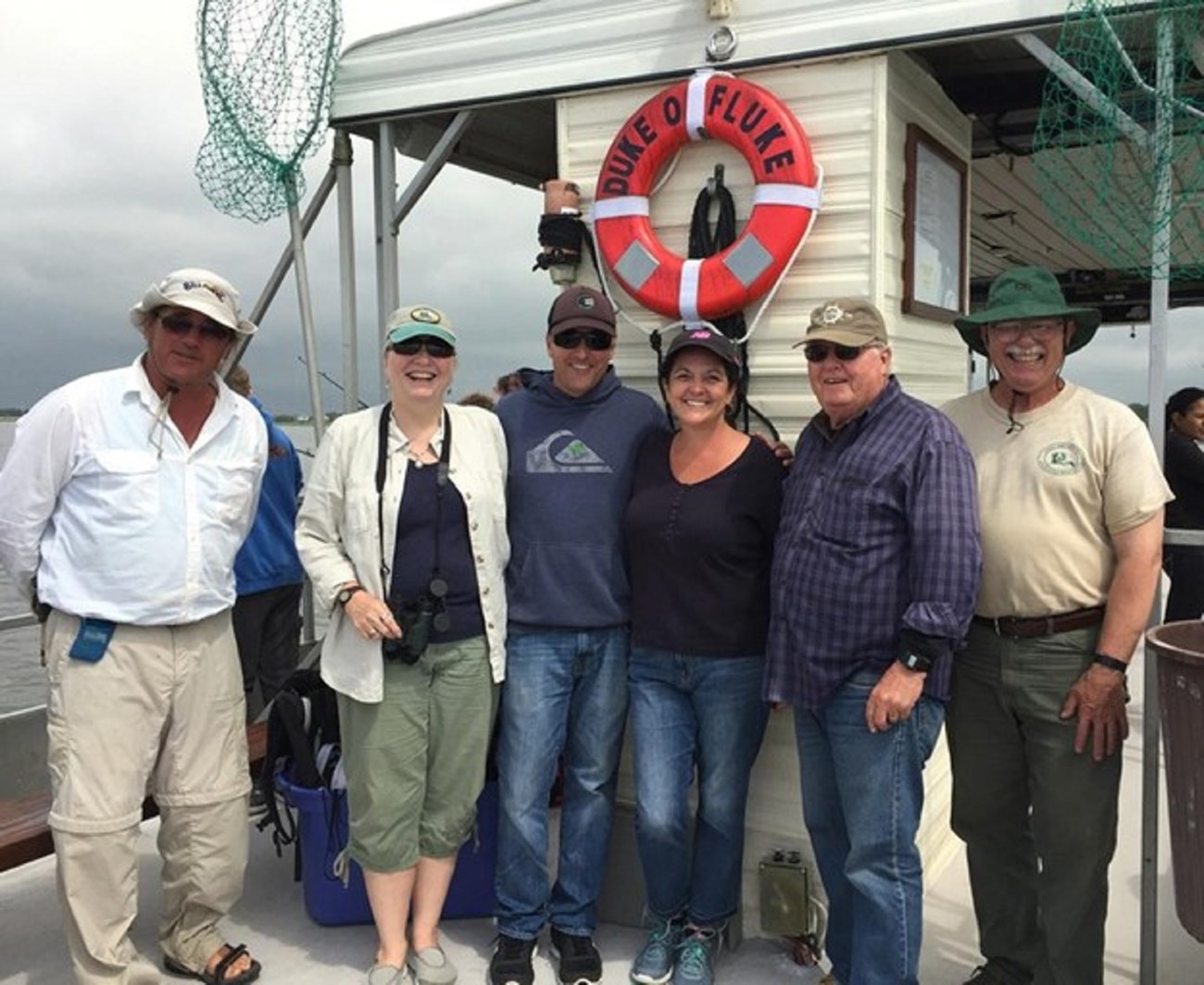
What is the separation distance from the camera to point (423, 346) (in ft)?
8.05

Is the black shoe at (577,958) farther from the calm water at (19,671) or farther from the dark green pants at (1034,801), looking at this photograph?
the calm water at (19,671)

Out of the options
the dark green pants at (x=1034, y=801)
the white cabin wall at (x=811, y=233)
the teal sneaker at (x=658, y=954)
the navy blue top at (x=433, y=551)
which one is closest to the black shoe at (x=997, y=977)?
the dark green pants at (x=1034, y=801)

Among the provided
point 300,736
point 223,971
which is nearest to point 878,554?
point 300,736

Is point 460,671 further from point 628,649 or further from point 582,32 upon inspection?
point 582,32

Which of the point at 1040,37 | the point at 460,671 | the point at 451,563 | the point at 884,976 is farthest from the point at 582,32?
the point at 884,976

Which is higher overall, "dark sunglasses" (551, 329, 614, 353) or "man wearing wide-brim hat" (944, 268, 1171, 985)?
"dark sunglasses" (551, 329, 614, 353)

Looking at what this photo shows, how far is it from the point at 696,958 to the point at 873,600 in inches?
41.3

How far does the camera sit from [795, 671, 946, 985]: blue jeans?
84.1 inches

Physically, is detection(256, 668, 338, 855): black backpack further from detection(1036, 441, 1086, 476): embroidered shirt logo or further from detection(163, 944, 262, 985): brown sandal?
detection(1036, 441, 1086, 476): embroidered shirt logo

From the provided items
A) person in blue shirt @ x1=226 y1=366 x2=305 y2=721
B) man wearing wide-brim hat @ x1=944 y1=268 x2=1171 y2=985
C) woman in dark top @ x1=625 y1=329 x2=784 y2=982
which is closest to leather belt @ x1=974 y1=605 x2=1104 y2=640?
man wearing wide-brim hat @ x1=944 y1=268 x2=1171 y2=985

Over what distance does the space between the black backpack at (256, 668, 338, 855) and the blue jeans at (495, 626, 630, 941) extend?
55cm

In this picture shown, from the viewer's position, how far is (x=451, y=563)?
246 centimetres

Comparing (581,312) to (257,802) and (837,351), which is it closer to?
(837,351)

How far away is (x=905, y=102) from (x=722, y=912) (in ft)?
6.96
